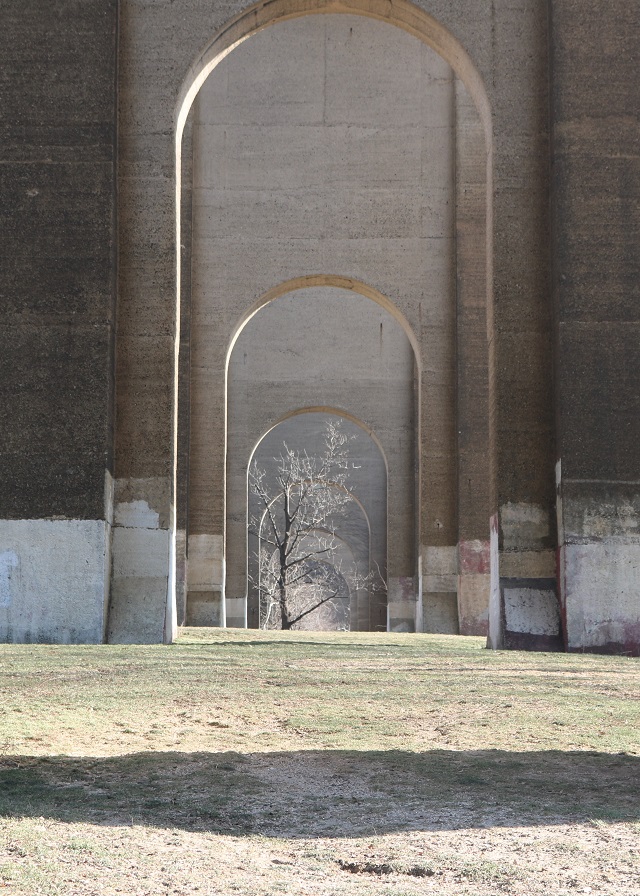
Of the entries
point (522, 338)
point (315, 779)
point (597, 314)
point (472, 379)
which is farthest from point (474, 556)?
point (315, 779)

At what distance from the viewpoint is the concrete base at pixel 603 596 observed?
1234 cm

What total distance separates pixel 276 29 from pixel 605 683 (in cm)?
1860

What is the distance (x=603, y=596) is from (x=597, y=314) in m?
2.93

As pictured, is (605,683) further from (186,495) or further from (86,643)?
(186,495)

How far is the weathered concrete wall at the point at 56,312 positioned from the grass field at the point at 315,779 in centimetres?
258

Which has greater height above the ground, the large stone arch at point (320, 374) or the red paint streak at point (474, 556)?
the large stone arch at point (320, 374)

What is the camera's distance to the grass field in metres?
4.14

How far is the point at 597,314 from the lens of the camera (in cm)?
1279

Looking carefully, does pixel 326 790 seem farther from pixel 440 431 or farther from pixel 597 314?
pixel 440 431

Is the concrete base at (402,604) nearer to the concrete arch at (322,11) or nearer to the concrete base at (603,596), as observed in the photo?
the concrete arch at (322,11)

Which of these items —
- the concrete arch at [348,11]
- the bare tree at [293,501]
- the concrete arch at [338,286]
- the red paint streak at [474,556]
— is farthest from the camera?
the bare tree at [293,501]

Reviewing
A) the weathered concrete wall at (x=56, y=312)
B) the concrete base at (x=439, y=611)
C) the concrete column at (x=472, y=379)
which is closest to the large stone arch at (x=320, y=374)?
the concrete base at (x=439, y=611)

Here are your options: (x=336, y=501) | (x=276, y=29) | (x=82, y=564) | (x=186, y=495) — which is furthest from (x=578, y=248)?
(x=336, y=501)

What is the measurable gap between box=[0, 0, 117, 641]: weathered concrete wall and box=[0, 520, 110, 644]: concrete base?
10 mm
